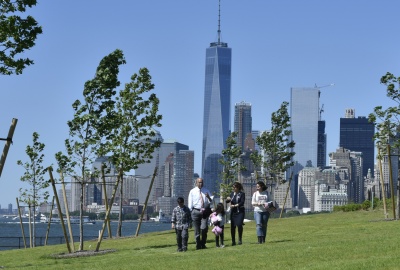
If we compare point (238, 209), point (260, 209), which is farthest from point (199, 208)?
point (260, 209)

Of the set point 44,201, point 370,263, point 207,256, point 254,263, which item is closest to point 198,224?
point 207,256

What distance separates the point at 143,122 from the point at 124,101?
143 cm

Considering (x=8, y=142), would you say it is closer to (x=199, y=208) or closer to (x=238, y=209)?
(x=199, y=208)

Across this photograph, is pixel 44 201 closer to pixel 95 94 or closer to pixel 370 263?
pixel 95 94

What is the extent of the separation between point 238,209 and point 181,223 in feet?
6.05

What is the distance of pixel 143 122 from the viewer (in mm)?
44844

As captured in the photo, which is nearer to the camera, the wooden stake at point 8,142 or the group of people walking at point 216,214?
the wooden stake at point 8,142

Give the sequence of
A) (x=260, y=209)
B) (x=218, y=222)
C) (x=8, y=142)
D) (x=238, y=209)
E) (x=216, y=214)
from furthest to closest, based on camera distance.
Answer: (x=216, y=214) < (x=218, y=222) < (x=238, y=209) < (x=260, y=209) < (x=8, y=142)

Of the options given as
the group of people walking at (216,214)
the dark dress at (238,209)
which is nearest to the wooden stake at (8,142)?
the group of people walking at (216,214)

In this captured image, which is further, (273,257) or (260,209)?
(260,209)

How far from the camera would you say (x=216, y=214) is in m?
28.5

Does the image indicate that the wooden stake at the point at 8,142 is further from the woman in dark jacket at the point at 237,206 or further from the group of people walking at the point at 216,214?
the woman in dark jacket at the point at 237,206

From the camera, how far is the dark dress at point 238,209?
91.4 ft

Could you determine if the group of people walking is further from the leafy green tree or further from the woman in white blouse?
the leafy green tree
